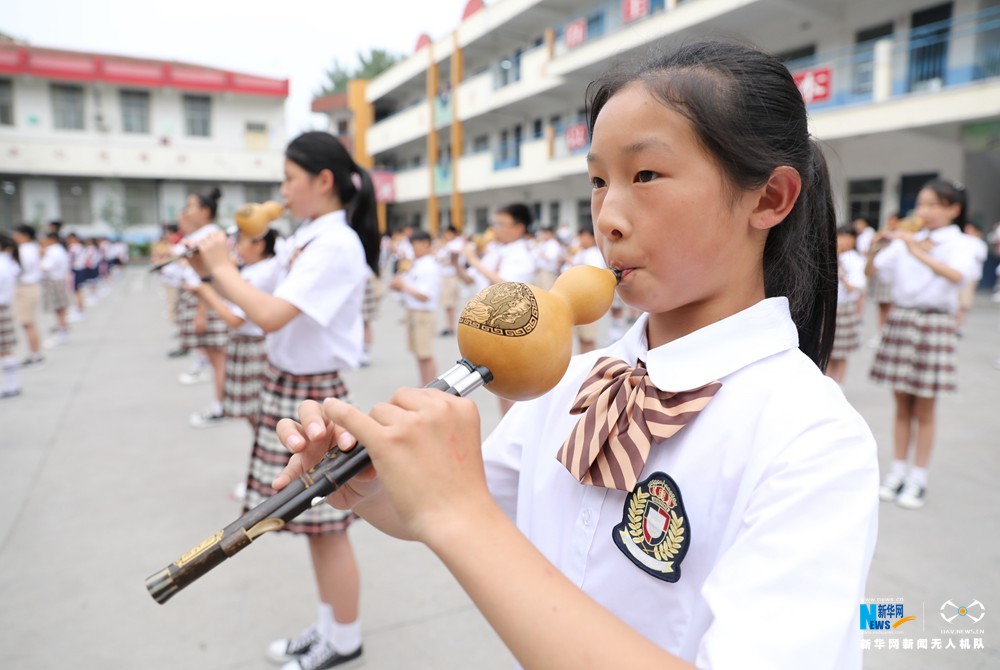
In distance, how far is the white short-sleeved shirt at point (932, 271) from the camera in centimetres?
353

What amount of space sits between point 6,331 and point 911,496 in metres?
7.75

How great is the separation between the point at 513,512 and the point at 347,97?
30320 mm

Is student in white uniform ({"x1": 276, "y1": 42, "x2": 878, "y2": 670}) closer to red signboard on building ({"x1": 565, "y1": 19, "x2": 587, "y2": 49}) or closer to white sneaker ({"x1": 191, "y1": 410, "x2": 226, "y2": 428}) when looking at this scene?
white sneaker ({"x1": 191, "y1": 410, "x2": 226, "y2": 428})

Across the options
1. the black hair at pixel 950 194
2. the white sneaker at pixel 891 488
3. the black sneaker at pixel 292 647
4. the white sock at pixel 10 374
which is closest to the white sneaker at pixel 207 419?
the white sock at pixel 10 374

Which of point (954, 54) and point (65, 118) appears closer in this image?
point (954, 54)

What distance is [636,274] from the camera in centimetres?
87

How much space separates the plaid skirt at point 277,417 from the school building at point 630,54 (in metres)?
1.66

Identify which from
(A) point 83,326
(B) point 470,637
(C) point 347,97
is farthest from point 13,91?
(B) point 470,637

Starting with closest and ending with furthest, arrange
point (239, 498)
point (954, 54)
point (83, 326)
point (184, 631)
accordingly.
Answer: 1. point (184, 631)
2. point (239, 498)
3. point (954, 54)
4. point (83, 326)

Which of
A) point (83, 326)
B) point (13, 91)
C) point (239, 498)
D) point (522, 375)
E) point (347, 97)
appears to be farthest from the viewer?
point (347, 97)

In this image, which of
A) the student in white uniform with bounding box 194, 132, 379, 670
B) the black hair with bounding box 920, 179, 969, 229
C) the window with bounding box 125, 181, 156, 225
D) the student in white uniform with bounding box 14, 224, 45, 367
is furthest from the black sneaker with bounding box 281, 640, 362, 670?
the window with bounding box 125, 181, 156, 225

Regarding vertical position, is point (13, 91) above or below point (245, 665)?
above

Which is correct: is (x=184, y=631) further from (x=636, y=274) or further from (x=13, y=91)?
(x=13, y=91)

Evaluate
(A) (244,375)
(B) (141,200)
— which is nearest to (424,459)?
(A) (244,375)
